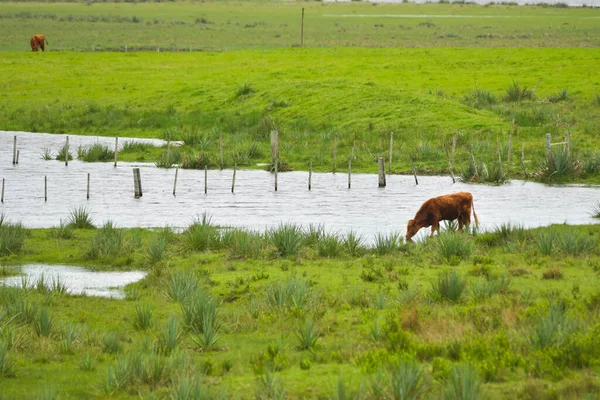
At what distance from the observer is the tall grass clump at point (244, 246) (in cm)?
2077

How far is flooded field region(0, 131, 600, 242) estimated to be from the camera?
88.7ft

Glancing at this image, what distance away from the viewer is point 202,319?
14.3 metres

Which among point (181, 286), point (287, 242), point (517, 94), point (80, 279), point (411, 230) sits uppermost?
point (517, 94)

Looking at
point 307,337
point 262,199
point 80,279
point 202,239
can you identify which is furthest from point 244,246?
point 262,199

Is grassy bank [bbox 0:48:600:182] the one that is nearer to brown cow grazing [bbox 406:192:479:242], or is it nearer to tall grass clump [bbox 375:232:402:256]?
brown cow grazing [bbox 406:192:479:242]

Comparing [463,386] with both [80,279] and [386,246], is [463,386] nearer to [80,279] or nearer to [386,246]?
[386,246]

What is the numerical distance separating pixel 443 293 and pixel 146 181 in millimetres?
21527

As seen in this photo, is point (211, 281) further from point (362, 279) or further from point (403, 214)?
point (403, 214)

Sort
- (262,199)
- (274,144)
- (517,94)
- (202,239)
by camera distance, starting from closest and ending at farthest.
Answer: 1. (202,239)
2. (262,199)
3. (274,144)
4. (517,94)

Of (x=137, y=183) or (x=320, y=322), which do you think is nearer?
(x=320, y=322)

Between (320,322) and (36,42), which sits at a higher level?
(36,42)

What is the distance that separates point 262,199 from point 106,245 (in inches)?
393

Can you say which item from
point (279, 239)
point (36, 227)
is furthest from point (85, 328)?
point (36, 227)

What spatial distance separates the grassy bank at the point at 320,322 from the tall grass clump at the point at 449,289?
0.02 meters
